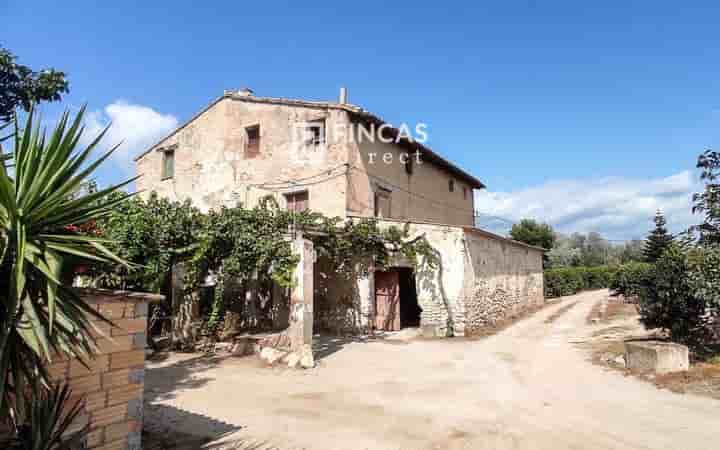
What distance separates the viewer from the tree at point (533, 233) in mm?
39469

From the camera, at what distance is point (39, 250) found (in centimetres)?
291

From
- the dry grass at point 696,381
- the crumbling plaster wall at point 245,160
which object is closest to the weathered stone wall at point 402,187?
the crumbling plaster wall at point 245,160

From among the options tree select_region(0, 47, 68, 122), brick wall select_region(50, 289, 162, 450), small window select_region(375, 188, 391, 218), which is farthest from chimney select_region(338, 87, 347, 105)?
brick wall select_region(50, 289, 162, 450)

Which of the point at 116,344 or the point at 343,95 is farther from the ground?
the point at 343,95

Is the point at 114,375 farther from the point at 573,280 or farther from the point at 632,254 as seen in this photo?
the point at 632,254

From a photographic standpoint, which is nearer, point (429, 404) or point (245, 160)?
point (429, 404)

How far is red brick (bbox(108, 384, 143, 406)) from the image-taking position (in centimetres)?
463

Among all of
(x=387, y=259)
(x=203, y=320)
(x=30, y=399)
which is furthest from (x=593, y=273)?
(x=30, y=399)

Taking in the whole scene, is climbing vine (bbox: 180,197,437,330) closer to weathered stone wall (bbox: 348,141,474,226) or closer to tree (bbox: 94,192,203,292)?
tree (bbox: 94,192,203,292)

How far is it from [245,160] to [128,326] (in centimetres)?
1346

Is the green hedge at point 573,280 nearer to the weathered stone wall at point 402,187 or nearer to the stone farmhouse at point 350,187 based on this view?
the weathered stone wall at point 402,187

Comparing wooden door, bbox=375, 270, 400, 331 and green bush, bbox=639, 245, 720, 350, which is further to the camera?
wooden door, bbox=375, 270, 400, 331

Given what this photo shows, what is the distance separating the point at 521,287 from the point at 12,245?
818 inches

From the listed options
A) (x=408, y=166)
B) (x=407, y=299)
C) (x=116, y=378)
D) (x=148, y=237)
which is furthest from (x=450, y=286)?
(x=116, y=378)
